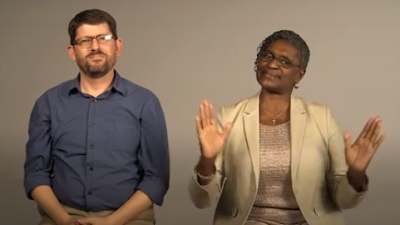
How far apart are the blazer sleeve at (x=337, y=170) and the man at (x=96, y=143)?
513mm

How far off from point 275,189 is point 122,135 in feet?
1.62

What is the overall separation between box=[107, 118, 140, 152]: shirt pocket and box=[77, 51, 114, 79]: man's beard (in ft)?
0.50

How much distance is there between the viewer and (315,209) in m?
1.90

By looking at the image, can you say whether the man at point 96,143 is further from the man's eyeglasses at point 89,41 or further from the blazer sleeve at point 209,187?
the blazer sleeve at point 209,187

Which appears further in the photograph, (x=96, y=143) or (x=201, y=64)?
(x=201, y=64)

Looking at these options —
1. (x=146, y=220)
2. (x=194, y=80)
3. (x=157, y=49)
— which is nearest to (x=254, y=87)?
(x=194, y=80)

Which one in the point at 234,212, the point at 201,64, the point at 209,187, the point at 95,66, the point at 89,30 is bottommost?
the point at 234,212

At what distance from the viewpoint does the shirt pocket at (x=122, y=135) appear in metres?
1.91

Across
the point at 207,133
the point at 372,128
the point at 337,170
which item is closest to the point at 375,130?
the point at 372,128

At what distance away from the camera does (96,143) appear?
74.7 inches

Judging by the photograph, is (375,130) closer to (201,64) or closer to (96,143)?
(96,143)

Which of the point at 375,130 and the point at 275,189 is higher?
the point at 375,130

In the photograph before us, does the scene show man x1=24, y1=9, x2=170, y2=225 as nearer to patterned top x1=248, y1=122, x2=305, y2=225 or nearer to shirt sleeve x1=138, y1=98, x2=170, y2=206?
shirt sleeve x1=138, y1=98, x2=170, y2=206

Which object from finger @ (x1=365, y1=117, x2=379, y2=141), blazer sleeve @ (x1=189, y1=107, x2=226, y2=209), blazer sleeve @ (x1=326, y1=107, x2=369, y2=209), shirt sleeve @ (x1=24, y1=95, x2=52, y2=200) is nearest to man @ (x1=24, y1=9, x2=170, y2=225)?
shirt sleeve @ (x1=24, y1=95, x2=52, y2=200)
